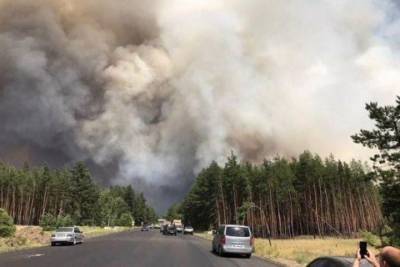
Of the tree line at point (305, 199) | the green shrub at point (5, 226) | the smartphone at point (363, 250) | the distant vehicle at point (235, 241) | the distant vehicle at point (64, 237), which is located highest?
the tree line at point (305, 199)

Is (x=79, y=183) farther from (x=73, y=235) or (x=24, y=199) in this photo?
(x=73, y=235)

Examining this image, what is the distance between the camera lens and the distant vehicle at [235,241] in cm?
3647

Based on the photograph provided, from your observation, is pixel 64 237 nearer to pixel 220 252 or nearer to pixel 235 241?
pixel 220 252

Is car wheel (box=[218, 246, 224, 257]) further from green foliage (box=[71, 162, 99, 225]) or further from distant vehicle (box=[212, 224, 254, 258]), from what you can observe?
green foliage (box=[71, 162, 99, 225])

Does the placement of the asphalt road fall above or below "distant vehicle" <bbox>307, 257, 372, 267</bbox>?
above

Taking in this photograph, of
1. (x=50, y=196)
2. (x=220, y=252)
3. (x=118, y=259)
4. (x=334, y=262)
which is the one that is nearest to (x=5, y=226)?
(x=220, y=252)

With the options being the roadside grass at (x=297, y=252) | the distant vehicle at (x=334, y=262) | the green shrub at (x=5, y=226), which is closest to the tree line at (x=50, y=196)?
the green shrub at (x=5, y=226)

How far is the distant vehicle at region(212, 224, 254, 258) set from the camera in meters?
36.5

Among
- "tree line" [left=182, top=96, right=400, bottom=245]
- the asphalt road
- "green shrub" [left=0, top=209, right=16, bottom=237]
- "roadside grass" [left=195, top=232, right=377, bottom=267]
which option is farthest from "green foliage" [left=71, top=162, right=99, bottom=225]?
the asphalt road

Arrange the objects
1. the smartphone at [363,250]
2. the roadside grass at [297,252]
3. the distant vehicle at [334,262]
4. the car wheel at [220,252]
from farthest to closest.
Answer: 1. the car wheel at [220,252]
2. the roadside grass at [297,252]
3. the distant vehicle at [334,262]
4. the smartphone at [363,250]

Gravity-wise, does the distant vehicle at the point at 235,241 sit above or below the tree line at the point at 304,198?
below

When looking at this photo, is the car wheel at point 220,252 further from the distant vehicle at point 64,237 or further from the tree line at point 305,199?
the tree line at point 305,199

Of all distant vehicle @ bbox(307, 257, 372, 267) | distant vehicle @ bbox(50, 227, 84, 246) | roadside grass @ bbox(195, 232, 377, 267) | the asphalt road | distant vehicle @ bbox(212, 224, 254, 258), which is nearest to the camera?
distant vehicle @ bbox(307, 257, 372, 267)

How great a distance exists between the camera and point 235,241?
120 feet
